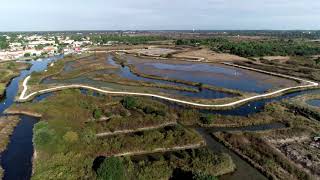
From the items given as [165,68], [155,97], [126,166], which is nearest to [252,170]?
[126,166]

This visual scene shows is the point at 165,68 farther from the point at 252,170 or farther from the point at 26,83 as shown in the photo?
the point at 252,170

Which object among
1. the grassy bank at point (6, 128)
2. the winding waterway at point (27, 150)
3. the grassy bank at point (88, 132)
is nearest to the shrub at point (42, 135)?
the grassy bank at point (88, 132)

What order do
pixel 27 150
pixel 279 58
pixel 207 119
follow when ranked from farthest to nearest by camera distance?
1. pixel 279 58
2. pixel 207 119
3. pixel 27 150

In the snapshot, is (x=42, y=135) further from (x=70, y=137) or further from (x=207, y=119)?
(x=207, y=119)

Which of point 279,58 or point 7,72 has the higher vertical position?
point 279,58

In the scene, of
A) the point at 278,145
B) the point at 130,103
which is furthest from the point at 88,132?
the point at 278,145

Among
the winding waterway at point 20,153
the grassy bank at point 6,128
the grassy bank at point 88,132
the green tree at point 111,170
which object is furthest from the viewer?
the grassy bank at point 6,128

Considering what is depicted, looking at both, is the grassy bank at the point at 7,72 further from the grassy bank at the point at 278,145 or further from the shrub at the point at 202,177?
the shrub at the point at 202,177

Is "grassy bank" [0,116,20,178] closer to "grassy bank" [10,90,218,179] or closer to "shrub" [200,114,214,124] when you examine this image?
"grassy bank" [10,90,218,179]

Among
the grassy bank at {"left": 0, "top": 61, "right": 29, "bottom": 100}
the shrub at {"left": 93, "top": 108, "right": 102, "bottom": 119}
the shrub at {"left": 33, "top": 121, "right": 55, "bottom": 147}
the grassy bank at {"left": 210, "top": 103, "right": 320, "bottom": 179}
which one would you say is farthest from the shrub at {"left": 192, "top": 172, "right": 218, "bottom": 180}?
the grassy bank at {"left": 0, "top": 61, "right": 29, "bottom": 100}
